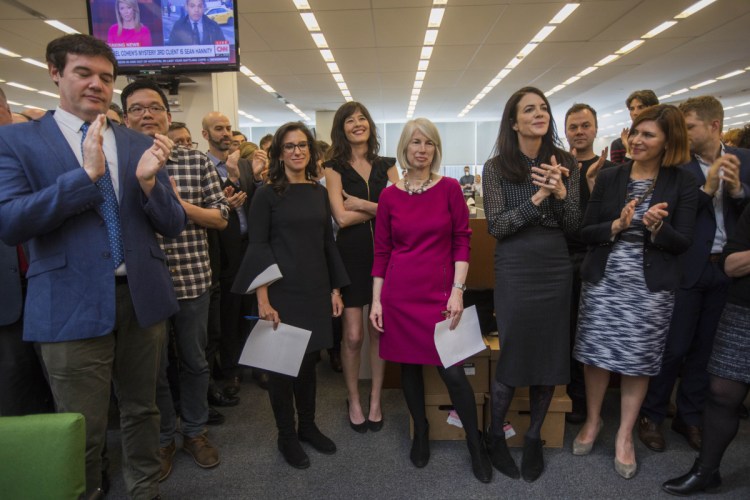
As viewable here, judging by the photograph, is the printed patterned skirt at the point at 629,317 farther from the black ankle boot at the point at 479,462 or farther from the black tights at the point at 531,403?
the black ankle boot at the point at 479,462

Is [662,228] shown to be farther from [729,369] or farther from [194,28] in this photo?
[194,28]

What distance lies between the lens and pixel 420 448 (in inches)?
88.7

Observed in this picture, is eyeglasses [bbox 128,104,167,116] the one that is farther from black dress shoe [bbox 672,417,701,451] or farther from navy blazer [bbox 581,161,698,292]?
black dress shoe [bbox 672,417,701,451]

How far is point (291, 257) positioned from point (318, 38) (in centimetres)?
602

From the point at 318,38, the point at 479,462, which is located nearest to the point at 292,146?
the point at 479,462

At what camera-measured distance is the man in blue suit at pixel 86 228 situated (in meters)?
1.36

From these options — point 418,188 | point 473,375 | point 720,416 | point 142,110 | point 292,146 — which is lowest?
point 473,375

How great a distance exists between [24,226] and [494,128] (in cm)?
1818

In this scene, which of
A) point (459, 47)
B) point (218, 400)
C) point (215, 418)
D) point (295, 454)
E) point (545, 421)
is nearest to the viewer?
point (295, 454)

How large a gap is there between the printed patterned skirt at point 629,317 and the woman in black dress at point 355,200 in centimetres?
112

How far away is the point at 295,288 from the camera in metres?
2.19

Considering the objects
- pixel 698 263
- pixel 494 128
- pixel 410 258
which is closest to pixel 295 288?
pixel 410 258

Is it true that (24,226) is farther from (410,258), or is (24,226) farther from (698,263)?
(698,263)

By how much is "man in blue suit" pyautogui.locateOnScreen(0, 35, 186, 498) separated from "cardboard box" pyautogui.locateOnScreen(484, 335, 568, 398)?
161 cm
